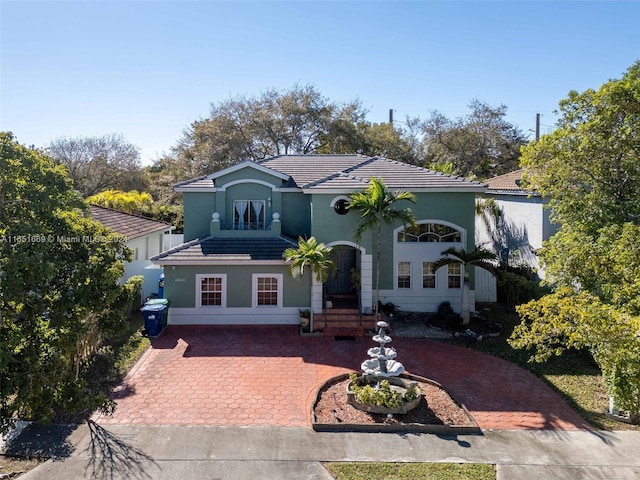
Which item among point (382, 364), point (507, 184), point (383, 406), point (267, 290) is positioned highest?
point (507, 184)

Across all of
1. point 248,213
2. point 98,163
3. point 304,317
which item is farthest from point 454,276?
point 98,163

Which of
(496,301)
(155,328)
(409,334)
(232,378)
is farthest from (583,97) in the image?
(155,328)

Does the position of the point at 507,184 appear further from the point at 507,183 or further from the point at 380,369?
the point at 380,369

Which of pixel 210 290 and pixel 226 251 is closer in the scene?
pixel 210 290

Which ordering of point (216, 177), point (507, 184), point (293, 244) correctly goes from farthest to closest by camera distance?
point (507, 184)
point (216, 177)
point (293, 244)

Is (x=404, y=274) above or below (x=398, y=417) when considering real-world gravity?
above

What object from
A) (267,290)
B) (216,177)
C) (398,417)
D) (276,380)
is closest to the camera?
(398,417)

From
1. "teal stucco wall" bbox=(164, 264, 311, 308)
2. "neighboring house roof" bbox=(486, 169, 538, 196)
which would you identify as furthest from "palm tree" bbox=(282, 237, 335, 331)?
"neighboring house roof" bbox=(486, 169, 538, 196)
